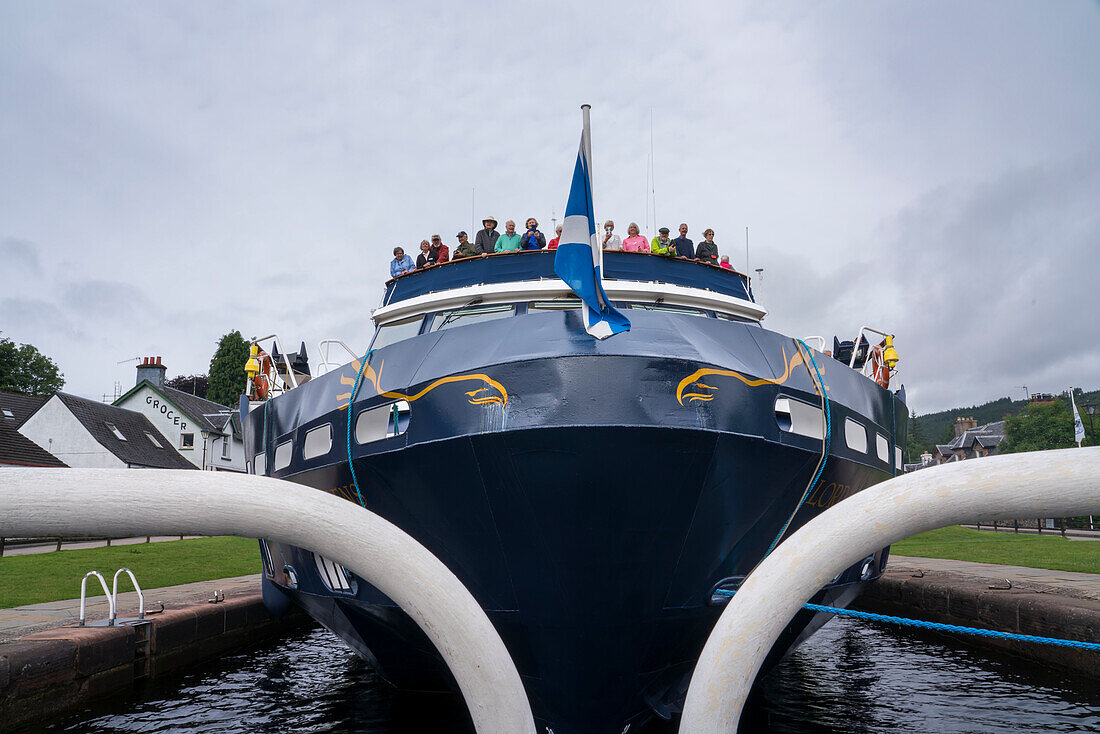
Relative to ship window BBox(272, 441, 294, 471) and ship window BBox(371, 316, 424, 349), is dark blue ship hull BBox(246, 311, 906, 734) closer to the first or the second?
ship window BBox(272, 441, 294, 471)

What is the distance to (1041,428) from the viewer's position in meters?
64.9

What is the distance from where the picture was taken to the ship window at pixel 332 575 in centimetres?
590

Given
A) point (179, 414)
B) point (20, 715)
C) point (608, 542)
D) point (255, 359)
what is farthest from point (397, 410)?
point (179, 414)

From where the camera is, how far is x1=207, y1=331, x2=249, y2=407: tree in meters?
61.5

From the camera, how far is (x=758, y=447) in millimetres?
4766

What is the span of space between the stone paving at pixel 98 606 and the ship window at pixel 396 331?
4379mm

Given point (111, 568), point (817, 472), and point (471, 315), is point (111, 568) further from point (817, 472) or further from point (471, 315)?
point (817, 472)

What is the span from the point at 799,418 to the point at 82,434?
39.9 metres

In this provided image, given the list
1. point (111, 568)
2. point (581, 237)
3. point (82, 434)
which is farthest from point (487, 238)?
point (82, 434)

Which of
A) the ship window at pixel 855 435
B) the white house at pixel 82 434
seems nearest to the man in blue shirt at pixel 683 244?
the ship window at pixel 855 435

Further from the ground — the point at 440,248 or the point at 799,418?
the point at 440,248

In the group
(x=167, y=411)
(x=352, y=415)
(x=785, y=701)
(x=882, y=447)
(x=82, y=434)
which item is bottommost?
(x=785, y=701)

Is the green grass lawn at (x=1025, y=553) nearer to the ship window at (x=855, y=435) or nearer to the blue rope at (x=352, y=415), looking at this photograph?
the ship window at (x=855, y=435)

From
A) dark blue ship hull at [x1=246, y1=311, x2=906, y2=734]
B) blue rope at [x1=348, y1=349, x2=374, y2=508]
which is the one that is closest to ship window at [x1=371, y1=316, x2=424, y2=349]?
blue rope at [x1=348, y1=349, x2=374, y2=508]
